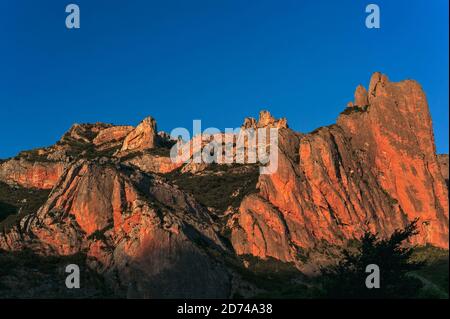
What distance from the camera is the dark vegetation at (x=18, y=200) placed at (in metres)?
147

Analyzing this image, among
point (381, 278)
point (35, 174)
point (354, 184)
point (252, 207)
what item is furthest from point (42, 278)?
point (35, 174)

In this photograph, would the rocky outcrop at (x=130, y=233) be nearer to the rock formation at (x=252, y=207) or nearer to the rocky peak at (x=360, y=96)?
the rock formation at (x=252, y=207)

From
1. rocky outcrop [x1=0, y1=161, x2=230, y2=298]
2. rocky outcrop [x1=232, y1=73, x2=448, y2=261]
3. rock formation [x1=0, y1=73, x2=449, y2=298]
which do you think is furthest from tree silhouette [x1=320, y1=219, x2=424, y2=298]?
rocky outcrop [x1=232, y1=73, x2=448, y2=261]

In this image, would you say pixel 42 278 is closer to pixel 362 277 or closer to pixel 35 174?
pixel 362 277

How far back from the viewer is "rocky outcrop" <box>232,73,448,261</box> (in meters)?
135

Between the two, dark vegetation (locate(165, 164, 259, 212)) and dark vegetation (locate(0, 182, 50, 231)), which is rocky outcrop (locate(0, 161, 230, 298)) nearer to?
dark vegetation (locate(0, 182, 50, 231))

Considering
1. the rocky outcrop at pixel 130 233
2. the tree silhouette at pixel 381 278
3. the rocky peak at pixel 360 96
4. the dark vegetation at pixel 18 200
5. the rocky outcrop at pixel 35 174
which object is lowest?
the tree silhouette at pixel 381 278

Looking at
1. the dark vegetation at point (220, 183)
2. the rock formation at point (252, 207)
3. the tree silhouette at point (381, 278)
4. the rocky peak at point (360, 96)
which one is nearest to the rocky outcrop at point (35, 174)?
the dark vegetation at point (220, 183)

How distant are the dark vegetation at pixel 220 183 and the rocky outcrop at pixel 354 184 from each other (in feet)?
35.0

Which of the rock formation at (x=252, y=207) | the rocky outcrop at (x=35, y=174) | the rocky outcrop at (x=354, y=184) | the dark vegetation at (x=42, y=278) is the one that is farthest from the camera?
the rocky outcrop at (x=35, y=174)

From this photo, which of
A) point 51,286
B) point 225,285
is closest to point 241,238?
point 225,285

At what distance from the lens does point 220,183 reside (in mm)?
173125

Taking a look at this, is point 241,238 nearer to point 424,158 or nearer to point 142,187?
point 142,187
